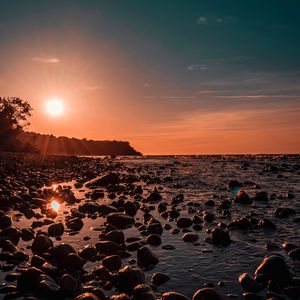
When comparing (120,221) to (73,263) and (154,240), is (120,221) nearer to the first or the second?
(154,240)

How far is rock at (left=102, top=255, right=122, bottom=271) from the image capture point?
6535mm

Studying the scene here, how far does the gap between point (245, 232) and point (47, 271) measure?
559 cm

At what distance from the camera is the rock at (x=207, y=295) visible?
5.06 m

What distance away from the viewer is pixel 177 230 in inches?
368

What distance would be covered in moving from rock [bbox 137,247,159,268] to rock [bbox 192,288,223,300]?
1.76 m

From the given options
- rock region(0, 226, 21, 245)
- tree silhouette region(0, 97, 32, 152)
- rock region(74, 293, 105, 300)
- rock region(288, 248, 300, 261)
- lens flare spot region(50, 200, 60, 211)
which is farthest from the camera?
tree silhouette region(0, 97, 32, 152)

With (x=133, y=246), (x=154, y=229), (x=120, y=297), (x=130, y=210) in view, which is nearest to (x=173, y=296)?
(x=120, y=297)

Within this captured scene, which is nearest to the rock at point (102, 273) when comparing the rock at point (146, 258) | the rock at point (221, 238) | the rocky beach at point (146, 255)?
the rocky beach at point (146, 255)

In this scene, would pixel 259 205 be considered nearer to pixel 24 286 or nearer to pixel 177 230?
pixel 177 230

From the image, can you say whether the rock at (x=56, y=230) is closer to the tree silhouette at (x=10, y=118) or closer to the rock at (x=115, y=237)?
the rock at (x=115, y=237)

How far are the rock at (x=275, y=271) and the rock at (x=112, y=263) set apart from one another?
102 inches

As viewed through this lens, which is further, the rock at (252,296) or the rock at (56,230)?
the rock at (56,230)

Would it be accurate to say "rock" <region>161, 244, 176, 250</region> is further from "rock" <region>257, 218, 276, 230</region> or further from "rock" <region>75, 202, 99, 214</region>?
"rock" <region>75, 202, 99, 214</region>

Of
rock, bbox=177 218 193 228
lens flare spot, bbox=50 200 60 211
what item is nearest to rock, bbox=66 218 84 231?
rock, bbox=177 218 193 228
